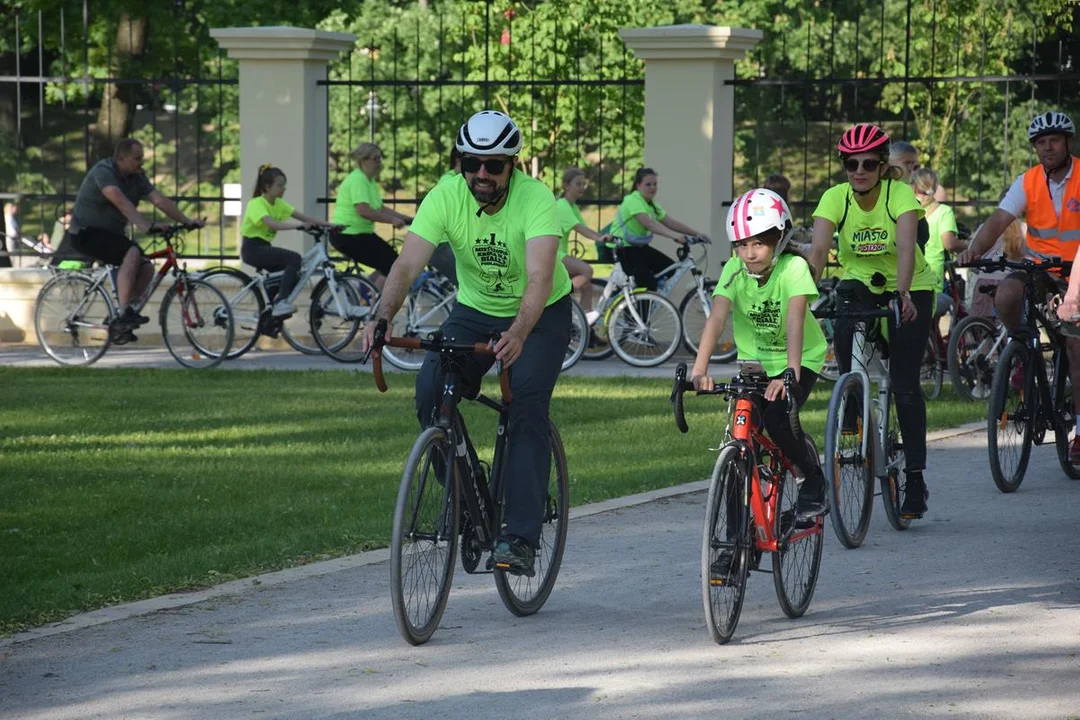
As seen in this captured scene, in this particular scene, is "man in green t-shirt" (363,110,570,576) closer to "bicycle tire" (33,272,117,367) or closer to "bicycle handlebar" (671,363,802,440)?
"bicycle handlebar" (671,363,802,440)

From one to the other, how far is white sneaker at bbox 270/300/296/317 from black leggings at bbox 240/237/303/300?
0.05 meters

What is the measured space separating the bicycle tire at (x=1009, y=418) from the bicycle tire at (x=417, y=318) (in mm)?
6772

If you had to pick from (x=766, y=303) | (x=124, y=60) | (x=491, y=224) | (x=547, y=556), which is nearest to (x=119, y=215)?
(x=547, y=556)

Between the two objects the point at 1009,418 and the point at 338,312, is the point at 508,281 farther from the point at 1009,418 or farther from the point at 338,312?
the point at 338,312

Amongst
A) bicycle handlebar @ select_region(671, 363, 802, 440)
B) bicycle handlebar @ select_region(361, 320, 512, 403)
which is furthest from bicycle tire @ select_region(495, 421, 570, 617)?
bicycle handlebar @ select_region(671, 363, 802, 440)

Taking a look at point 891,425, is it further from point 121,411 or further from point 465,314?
Result: point 121,411

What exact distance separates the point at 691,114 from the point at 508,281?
34.3 feet

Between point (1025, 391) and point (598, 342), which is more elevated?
point (1025, 391)

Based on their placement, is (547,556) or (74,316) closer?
(547,556)

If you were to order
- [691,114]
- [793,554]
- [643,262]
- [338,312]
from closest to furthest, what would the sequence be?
[793,554] → [338,312] → [643,262] → [691,114]

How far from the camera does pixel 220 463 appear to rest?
9703 mm

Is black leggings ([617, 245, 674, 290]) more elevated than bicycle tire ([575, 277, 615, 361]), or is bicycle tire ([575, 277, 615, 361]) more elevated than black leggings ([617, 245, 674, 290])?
black leggings ([617, 245, 674, 290])

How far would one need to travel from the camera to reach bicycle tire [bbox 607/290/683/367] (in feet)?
49.8

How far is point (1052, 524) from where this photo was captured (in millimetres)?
8031
